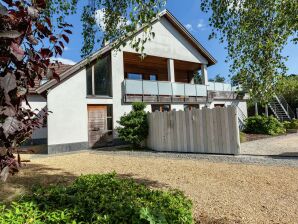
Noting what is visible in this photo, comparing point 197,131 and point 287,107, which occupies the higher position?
point 287,107

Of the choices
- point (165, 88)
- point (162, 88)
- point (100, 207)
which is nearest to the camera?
point (100, 207)

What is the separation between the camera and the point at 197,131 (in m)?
11.1

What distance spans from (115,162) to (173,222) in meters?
7.78

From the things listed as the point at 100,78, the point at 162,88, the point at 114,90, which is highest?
the point at 100,78

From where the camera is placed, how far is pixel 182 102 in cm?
1898

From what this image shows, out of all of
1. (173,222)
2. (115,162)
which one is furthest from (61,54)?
(115,162)

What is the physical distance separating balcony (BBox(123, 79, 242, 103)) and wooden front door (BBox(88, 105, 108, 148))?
1820mm

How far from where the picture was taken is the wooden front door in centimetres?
1510

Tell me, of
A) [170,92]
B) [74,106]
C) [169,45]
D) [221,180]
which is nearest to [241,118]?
[170,92]

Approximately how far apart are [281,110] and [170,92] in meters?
14.3

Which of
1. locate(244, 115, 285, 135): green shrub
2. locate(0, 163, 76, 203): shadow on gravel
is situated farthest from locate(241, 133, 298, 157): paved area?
locate(0, 163, 76, 203): shadow on gravel

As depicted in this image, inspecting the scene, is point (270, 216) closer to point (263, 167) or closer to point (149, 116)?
point (263, 167)

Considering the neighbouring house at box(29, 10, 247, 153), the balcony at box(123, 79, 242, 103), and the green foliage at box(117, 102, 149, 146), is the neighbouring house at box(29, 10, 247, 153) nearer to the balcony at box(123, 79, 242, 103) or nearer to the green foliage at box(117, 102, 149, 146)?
the balcony at box(123, 79, 242, 103)

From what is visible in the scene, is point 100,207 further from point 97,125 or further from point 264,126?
point 264,126
